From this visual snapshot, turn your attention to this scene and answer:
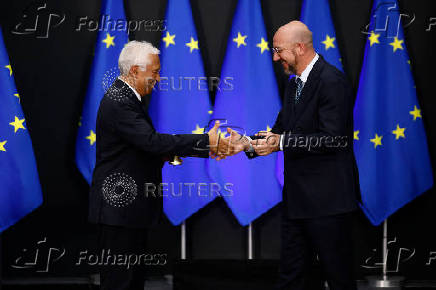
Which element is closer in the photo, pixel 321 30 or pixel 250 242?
pixel 321 30

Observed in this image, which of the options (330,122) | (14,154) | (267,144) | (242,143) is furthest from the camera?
(14,154)

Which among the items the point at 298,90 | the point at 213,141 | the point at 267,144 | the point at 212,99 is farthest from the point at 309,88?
the point at 212,99

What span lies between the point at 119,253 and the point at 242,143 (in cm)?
111

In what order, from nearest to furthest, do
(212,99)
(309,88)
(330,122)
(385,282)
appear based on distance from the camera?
(330,122) < (309,88) < (385,282) < (212,99)

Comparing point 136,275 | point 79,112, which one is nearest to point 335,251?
point 136,275

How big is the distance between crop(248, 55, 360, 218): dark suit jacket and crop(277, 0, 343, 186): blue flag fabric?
1144 millimetres

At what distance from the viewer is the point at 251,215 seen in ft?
13.4

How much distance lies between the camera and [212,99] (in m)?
4.24

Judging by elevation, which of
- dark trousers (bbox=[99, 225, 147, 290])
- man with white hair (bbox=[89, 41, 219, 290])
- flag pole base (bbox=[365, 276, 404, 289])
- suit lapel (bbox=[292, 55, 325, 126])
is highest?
suit lapel (bbox=[292, 55, 325, 126])

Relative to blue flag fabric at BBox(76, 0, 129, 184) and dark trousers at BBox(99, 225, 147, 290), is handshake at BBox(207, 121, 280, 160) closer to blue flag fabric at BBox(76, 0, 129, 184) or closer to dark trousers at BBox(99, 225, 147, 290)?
dark trousers at BBox(99, 225, 147, 290)

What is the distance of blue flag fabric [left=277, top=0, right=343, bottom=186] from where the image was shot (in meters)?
4.02

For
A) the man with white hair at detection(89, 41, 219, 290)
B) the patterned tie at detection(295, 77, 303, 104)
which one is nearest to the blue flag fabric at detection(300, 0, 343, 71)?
the patterned tie at detection(295, 77, 303, 104)

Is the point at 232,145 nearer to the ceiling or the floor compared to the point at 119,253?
nearer to the ceiling

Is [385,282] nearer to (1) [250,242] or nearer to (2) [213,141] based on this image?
(1) [250,242]
